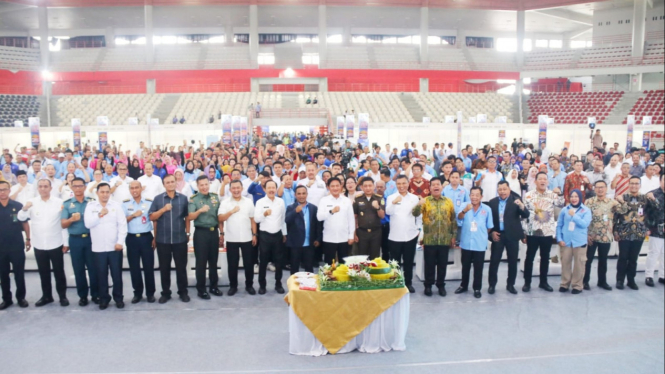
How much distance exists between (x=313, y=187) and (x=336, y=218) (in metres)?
1.31

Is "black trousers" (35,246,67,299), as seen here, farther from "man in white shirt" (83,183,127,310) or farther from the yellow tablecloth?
the yellow tablecloth

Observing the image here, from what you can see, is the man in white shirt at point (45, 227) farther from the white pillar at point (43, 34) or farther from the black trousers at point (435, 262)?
the white pillar at point (43, 34)

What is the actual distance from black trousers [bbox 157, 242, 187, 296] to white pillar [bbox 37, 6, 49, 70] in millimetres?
29227

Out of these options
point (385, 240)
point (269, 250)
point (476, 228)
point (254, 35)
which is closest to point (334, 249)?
point (269, 250)

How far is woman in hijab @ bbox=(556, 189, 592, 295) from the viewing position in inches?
243

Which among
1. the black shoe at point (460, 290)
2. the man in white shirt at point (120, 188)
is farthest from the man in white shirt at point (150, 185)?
the black shoe at point (460, 290)

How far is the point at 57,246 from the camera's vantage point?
583 centimetres

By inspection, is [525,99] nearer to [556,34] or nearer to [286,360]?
[556,34]

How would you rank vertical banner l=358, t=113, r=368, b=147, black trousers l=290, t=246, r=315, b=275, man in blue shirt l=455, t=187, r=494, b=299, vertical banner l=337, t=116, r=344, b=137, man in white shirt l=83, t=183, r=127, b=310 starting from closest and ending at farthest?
man in white shirt l=83, t=183, r=127, b=310 < man in blue shirt l=455, t=187, r=494, b=299 < black trousers l=290, t=246, r=315, b=275 < vertical banner l=358, t=113, r=368, b=147 < vertical banner l=337, t=116, r=344, b=137

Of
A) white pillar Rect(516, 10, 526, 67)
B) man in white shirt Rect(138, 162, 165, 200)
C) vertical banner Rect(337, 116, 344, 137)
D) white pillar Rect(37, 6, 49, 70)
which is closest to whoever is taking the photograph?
man in white shirt Rect(138, 162, 165, 200)

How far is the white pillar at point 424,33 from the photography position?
3067 centimetres

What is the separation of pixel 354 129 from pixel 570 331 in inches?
556

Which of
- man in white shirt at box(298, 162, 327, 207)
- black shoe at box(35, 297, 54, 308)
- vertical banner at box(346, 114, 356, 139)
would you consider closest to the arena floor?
black shoe at box(35, 297, 54, 308)

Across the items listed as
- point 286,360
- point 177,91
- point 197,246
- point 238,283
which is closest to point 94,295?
point 197,246
